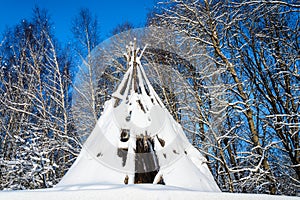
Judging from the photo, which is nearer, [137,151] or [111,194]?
[111,194]

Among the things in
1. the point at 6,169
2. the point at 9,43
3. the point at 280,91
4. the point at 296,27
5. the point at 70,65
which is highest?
the point at 9,43

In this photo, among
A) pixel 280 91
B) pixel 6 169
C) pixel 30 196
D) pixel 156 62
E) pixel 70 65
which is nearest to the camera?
pixel 30 196

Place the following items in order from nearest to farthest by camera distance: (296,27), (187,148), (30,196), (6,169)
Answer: (30,196) < (187,148) < (296,27) < (6,169)

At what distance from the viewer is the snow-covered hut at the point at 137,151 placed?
2.17m

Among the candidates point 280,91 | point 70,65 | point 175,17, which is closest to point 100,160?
point 175,17

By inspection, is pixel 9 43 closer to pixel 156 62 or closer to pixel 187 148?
pixel 156 62

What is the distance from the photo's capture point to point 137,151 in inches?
94.4

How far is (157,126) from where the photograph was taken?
8.64 ft

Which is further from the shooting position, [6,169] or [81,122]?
[81,122]

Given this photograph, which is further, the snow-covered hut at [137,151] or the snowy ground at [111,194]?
the snow-covered hut at [137,151]

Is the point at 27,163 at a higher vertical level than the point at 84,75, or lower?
lower

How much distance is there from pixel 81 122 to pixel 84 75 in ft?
4.96

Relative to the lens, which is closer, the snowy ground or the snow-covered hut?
the snowy ground

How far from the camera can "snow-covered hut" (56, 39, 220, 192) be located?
2.17 m
